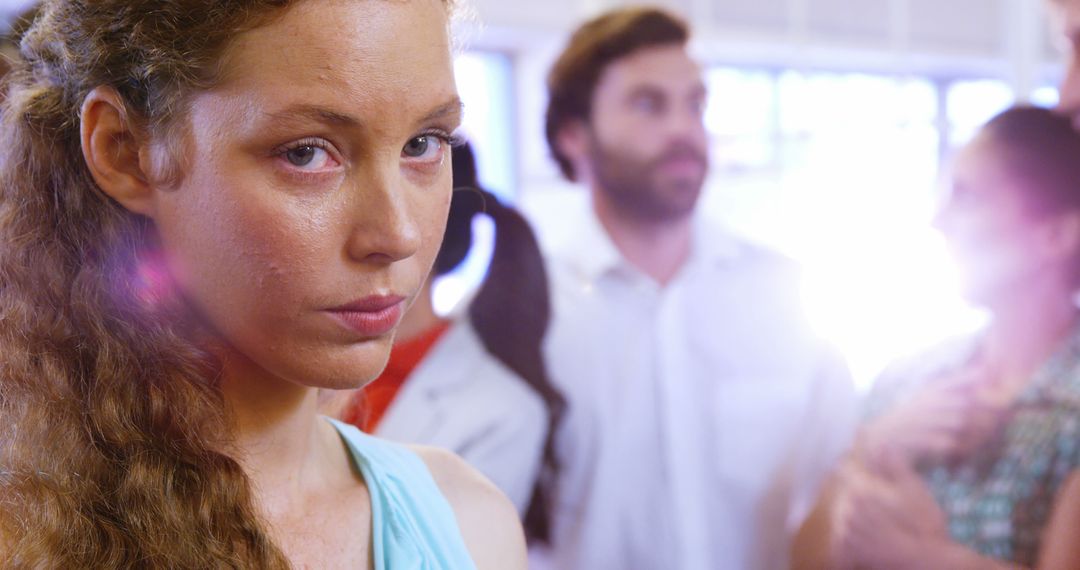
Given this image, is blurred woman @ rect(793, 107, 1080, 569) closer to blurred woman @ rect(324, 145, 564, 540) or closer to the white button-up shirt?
the white button-up shirt

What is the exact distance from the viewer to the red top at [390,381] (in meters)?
1.01

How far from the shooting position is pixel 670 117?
150 cm

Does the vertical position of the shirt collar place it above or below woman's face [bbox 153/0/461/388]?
below

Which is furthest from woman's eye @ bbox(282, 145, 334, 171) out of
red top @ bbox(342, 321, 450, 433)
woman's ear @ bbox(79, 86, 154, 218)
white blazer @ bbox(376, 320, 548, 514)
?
white blazer @ bbox(376, 320, 548, 514)

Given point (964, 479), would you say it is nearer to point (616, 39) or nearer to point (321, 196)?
point (616, 39)

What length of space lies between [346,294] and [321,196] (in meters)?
0.06

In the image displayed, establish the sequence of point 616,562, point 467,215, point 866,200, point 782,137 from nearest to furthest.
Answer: point 467,215 < point 616,562 < point 866,200 < point 782,137

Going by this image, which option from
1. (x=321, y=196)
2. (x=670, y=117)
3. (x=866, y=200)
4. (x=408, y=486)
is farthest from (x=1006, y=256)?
(x=866, y=200)

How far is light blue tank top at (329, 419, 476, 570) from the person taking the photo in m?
0.72

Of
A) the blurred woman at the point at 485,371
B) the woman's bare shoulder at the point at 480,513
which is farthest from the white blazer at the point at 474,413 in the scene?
the woman's bare shoulder at the point at 480,513

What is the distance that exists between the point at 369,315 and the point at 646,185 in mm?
964

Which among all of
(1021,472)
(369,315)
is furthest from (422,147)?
(1021,472)

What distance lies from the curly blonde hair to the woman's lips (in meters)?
0.11

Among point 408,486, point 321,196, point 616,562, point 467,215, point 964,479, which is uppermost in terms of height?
point 321,196
